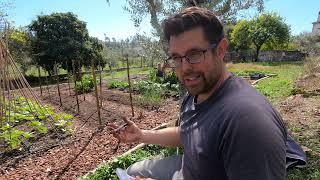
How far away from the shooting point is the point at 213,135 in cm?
151

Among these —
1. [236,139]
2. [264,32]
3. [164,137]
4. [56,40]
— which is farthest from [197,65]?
[264,32]

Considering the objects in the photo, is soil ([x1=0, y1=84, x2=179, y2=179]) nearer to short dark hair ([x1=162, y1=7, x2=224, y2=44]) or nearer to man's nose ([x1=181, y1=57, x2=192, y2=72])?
man's nose ([x1=181, y1=57, x2=192, y2=72])

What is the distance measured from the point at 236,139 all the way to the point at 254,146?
A: 0.27ft

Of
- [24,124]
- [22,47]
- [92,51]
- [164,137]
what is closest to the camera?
[164,137]

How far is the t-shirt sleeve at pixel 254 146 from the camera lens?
1294mm

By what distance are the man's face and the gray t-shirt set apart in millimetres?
79

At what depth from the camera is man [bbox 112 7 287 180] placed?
131 cm

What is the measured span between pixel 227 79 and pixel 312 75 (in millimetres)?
9863

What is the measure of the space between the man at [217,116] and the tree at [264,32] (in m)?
26.8

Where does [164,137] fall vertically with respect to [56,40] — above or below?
below

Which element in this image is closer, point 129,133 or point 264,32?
point 129,133

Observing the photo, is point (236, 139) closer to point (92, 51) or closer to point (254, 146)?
point (254, 146)

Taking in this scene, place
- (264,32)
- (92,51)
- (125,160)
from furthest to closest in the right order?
(264,32), (92,51), (125,160)

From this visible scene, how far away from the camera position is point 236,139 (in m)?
1.34
